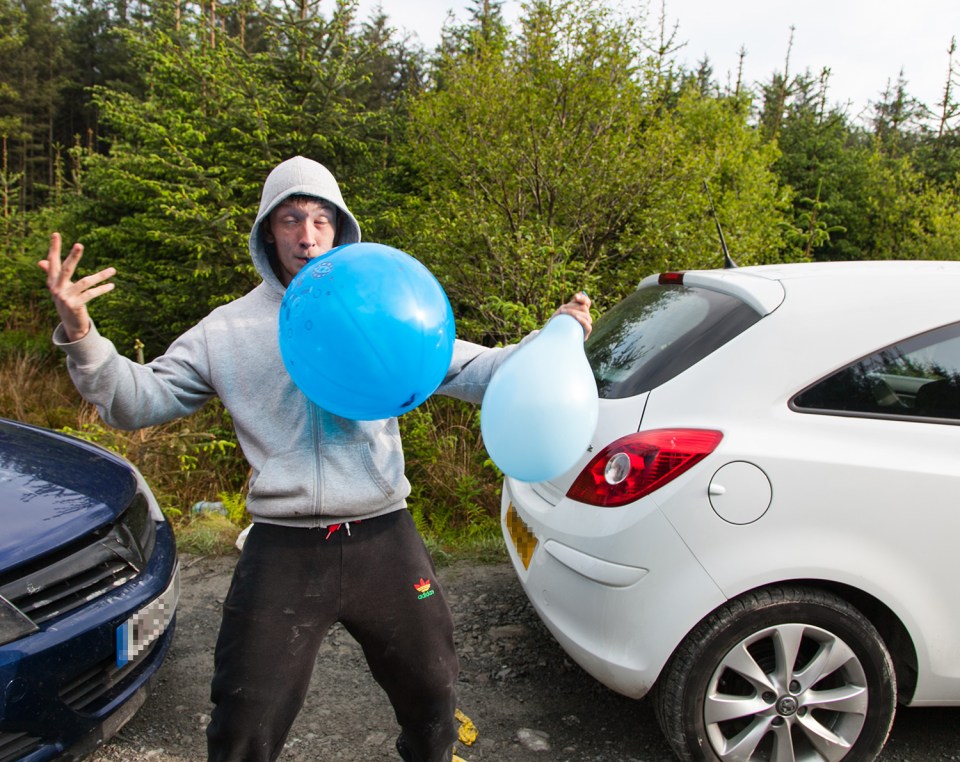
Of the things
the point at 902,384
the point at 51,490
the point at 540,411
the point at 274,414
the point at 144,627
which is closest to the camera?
the point at 540,411

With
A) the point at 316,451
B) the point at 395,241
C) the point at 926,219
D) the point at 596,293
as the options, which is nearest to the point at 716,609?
the point at 316,451

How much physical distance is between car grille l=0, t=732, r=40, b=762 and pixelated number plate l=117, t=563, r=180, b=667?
32 cm

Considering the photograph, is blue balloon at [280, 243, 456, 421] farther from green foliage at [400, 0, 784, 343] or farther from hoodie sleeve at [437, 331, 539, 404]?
green foliage at [400, 0, 784, 343]

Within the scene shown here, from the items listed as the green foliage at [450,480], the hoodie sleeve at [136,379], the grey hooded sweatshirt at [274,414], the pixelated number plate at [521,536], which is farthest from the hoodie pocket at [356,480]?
the green foliage at [450,480]

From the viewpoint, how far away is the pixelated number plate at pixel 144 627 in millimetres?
2260

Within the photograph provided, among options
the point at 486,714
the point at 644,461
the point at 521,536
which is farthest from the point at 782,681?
the point at 486,714

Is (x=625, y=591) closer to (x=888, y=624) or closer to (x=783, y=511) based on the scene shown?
(x=783, y=511)

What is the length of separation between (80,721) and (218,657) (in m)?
0.76

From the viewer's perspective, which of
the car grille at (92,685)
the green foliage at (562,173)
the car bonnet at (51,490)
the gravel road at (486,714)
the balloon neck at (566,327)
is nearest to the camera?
the balloon neck at (566,327)

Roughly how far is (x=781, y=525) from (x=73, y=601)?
2.15 meters

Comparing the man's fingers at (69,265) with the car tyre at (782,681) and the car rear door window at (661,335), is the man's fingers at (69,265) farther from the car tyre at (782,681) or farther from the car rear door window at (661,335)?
the car tyre at (782,681)

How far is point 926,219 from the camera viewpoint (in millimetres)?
14195

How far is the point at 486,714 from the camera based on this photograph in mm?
2680

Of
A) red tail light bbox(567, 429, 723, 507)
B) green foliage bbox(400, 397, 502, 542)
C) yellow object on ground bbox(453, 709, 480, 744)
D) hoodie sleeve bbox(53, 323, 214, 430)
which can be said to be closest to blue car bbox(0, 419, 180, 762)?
hoodie sleeve bbox(53, 323, 214, 430)
